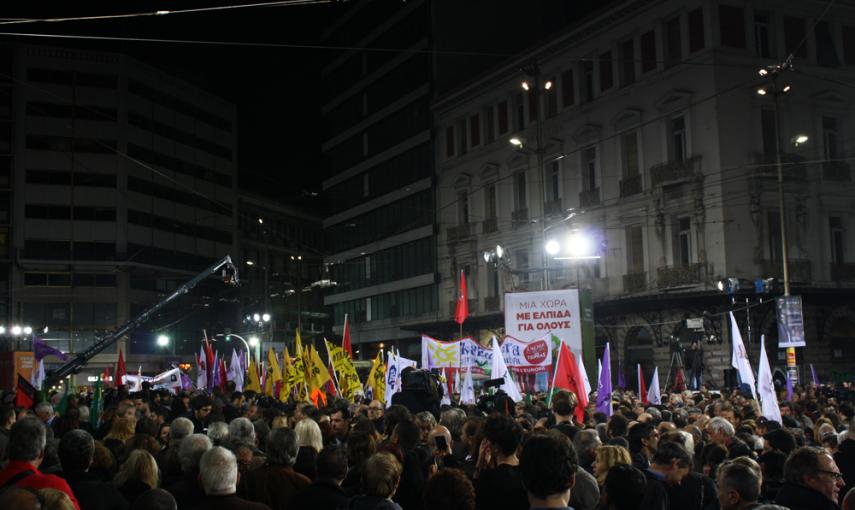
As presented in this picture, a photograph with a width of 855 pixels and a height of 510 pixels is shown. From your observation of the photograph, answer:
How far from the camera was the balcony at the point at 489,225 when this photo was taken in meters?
48.4

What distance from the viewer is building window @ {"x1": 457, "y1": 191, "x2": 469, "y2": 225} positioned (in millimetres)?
51781

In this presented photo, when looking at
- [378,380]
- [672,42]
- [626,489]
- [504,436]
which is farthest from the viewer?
[672,42]

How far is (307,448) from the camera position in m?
7.34

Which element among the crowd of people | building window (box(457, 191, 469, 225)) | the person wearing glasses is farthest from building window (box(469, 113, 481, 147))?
the person wearing glasses

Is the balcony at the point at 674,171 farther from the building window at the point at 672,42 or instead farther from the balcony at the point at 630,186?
the building window at the point at 672,42

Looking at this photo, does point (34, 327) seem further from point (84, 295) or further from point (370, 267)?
point (370, 267)

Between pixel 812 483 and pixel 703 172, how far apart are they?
31.7m

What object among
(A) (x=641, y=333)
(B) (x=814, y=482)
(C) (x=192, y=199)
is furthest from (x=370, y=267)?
(B) (x=814, y=482)

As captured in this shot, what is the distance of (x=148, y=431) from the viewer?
9.25 metres

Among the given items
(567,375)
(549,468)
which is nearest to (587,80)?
(567,375)

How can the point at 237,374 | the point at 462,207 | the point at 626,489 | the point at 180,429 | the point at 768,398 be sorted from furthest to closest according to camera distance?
the point at 462,207, the point at 237,374, the point at 768,398, the point at 180,429, the point at 626,489

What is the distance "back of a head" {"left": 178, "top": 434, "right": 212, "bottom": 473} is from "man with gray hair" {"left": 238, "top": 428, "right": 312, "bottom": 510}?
1.27 ft

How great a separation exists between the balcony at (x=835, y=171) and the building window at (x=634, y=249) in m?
7.67

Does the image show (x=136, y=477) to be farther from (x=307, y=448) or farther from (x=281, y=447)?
(x=307, y=448)
